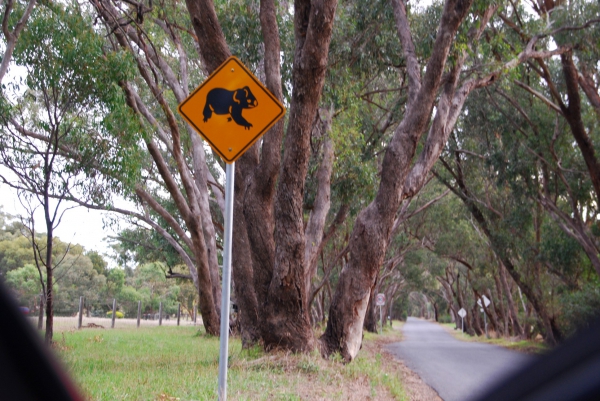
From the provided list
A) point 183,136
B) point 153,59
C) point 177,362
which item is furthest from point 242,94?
point 183,136

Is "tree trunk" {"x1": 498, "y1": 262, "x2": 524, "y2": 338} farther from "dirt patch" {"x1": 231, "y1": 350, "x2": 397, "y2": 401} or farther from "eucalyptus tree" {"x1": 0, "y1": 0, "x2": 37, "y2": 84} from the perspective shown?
"eucalyptus tree" {"x1": 0, "y1": 0, "x2": 37, "y2": 84}

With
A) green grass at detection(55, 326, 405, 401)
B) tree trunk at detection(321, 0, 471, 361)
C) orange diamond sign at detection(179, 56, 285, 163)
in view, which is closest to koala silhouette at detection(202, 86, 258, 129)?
orange diamond sign at detection(179, 56, 285, 163)

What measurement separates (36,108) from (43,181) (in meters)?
2.96

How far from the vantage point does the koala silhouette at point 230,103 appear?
604 cm

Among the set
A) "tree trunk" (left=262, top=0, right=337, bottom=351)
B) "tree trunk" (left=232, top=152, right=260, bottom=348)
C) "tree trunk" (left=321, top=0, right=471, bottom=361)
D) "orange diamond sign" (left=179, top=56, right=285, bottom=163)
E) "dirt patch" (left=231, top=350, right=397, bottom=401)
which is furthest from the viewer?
"tree trunk" (left=232, top=152, right=260, bottom=348)

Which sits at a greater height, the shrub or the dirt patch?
the shrub

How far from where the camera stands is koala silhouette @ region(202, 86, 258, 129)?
19.8 ft

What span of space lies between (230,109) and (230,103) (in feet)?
0.21

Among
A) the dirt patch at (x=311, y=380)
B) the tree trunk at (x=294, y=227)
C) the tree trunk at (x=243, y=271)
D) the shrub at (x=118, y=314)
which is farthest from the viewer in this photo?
the shrub at (x=118, y=314)

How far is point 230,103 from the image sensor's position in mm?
6027

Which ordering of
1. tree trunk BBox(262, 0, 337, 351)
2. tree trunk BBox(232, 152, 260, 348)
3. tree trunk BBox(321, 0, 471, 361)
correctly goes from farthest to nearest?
tree trunk BBox(232, 152, 260, 348) → tree trunk BBox(321, 0, 471, 361) → tree trunk BBox(262, 0, 337, 351)

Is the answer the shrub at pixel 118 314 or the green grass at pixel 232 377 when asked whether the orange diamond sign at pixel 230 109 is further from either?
the shrub at pixel 118 314

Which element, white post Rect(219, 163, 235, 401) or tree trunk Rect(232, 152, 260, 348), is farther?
tree trunk Rect(232, 152, 260, 348)

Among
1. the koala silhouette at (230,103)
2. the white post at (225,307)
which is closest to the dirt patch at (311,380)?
the white post at (225,307)
